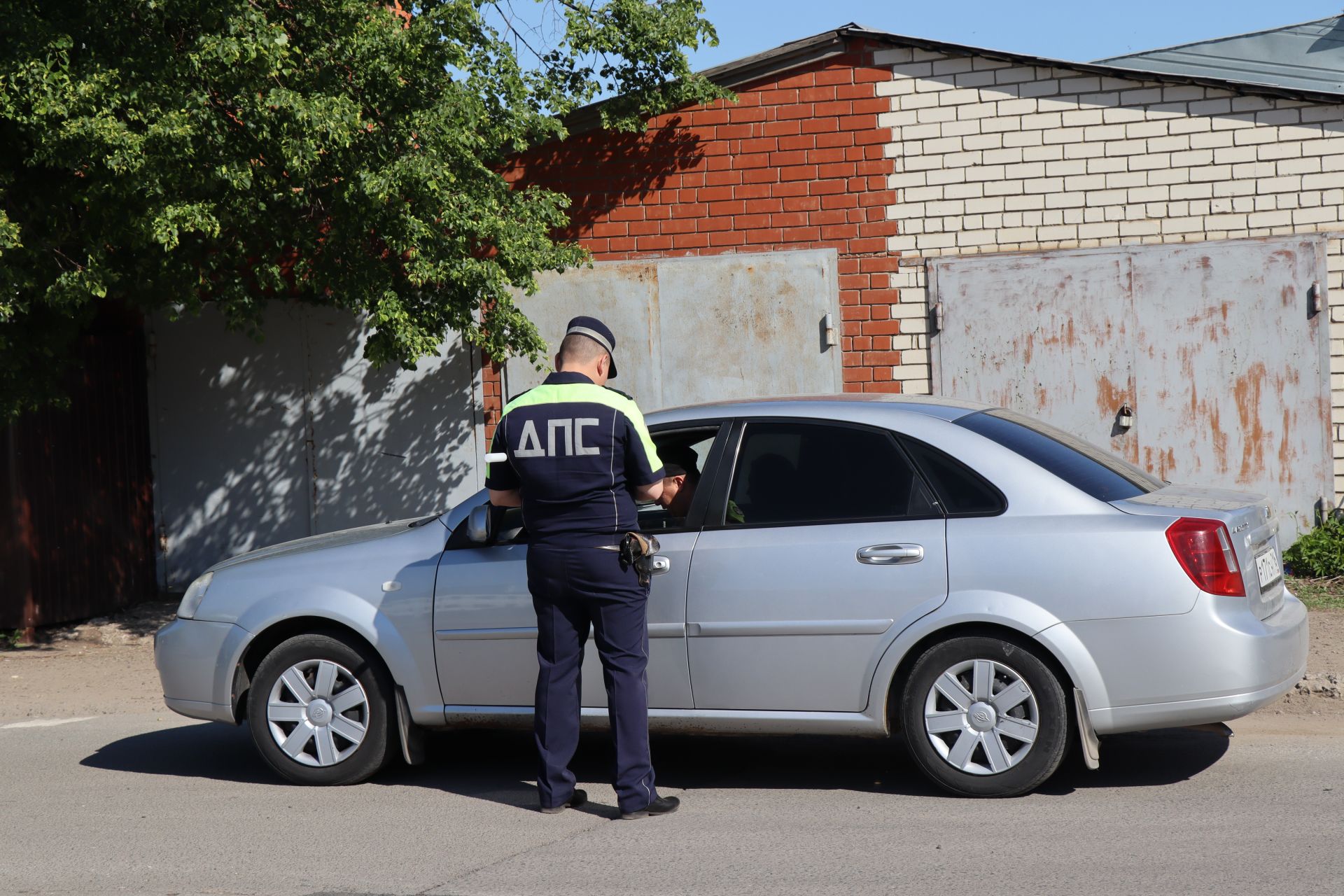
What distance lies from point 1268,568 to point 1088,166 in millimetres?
5641

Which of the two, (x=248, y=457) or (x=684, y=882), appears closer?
(x=684, y=882)

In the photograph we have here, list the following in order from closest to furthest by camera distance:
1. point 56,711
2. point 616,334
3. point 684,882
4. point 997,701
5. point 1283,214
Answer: point 684,882 < point 997,701 < point 56,711 < point 1283,214 < point 616,334

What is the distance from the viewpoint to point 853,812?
5.23 m

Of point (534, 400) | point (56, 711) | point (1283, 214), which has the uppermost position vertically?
point (1283, 214)

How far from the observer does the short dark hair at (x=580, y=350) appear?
527cm

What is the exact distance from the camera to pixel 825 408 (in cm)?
555

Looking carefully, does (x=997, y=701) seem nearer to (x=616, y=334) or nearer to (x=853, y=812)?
(x=853, y=812)

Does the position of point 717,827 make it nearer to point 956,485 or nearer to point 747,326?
point 956,485

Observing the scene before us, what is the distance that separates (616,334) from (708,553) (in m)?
6.04

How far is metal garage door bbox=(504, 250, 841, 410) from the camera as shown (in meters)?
10.8

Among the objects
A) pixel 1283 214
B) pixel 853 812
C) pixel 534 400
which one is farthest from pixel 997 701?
pixel 1283 214

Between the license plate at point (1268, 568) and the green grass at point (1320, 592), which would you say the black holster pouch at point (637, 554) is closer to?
the license plate at point (1268, 568)

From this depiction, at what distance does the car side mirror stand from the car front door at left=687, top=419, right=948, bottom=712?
0.88 metres

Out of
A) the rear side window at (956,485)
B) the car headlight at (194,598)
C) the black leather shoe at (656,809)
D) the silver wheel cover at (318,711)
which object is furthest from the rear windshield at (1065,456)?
the car headlight at (194,598)
